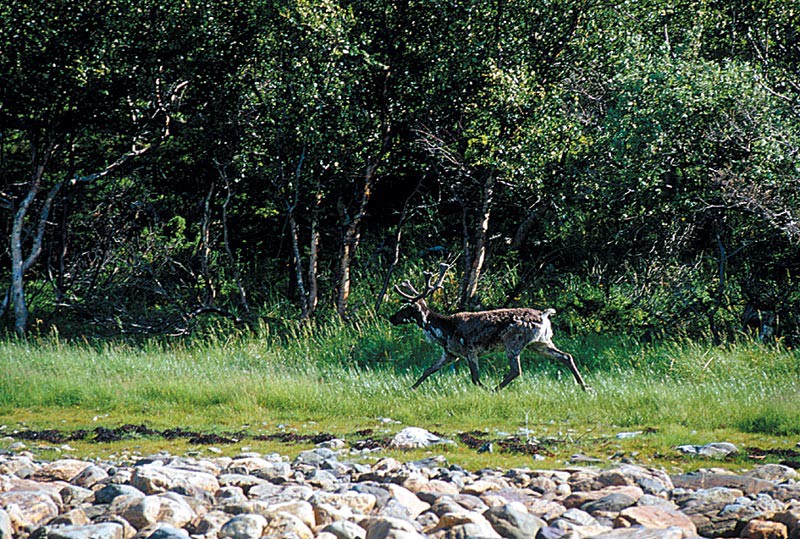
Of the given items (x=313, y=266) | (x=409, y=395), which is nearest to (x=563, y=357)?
(x=409, y=395)

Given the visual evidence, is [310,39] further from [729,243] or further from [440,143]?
[729,243]

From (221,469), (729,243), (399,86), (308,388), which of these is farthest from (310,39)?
(221,469)

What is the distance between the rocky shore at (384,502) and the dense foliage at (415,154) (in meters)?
9.22

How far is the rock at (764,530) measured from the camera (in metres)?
7.67

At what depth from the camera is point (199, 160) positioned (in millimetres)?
23453

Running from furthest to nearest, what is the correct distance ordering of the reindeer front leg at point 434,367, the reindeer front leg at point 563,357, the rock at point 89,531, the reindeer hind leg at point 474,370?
the reindeer hind leg at point 474,370, the reindeer front leg at point 563,357, the reindeer front leg at point 434,367, the rock at point 89,531

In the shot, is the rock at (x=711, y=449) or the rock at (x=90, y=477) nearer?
the rock at (x=90, y=477)

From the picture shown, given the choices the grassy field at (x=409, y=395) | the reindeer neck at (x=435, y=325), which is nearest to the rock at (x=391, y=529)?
the grassy field at (x=409, y=395)

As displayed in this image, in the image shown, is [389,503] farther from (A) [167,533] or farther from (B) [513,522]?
(A) [167,533]

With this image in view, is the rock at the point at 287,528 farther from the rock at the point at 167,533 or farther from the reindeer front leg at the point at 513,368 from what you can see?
the reindeer front leg at the point at 513,368

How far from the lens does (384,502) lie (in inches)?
334

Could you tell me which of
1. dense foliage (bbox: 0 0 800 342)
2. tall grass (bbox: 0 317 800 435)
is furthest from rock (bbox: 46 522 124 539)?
dense foliage (bbox: 0 0 800 342)

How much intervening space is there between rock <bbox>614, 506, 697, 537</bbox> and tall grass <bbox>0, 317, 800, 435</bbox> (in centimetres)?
463

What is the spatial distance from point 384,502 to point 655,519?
7.87 ft
